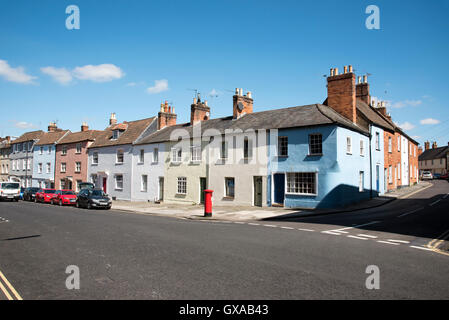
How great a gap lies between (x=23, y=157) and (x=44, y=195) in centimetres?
2862

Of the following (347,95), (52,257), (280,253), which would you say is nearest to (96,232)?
(52,257)

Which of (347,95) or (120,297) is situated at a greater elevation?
(347,95)

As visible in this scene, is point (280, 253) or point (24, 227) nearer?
point (280, 253)

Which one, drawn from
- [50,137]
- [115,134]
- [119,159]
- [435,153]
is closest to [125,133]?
[115,134]

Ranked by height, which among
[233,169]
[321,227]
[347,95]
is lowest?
[321,227]

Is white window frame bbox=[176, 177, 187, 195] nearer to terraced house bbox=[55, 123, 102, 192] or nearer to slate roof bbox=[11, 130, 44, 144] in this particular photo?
terraced house bbox=[55, 123, 102, 192]

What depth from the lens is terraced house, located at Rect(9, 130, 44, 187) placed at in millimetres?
54066

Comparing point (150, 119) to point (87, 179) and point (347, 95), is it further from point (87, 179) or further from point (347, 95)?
point (347, 95)

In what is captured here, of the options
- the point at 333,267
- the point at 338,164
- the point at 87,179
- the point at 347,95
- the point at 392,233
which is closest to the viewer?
the point at 333,267

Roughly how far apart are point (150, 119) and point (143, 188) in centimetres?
853

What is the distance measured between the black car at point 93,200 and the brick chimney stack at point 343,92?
2027 cm

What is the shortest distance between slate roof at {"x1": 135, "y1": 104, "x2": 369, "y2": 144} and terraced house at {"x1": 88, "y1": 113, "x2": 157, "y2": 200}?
397cm
